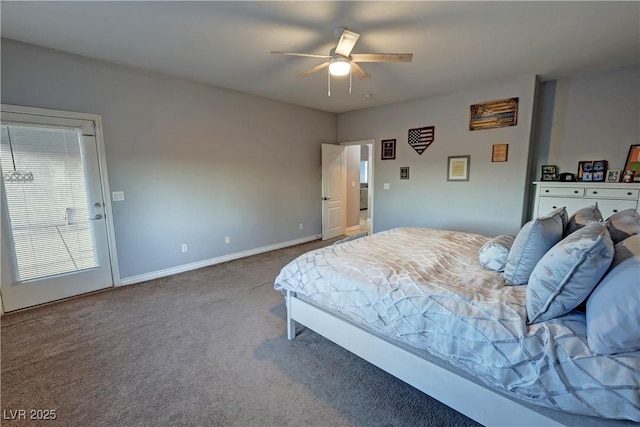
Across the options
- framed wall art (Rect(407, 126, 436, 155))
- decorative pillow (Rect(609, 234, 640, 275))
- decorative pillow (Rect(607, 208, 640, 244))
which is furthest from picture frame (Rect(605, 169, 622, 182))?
decorative pillow (Rect(609, 234, 640, 275))

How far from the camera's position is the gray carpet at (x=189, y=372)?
5.41ft

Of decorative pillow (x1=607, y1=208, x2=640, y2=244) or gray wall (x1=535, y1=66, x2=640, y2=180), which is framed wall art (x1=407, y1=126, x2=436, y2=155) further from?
decorative pillow (x1=607, y1=208, x2=640, y2=244)

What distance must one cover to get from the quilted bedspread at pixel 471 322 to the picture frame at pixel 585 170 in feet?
8.81

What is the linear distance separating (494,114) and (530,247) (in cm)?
325

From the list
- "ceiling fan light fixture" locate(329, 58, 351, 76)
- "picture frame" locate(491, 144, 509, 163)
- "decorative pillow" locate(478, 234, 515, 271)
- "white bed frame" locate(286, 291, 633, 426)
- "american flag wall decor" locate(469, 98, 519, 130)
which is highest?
"ceiling fan light fixture" locate(329, 58, 351, 76)

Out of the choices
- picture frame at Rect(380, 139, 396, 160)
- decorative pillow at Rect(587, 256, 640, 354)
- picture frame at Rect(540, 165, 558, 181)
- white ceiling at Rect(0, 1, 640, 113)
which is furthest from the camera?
picture frame at Rect(380, 139, 396, 160)

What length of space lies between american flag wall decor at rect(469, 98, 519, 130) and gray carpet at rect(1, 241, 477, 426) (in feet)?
12.7

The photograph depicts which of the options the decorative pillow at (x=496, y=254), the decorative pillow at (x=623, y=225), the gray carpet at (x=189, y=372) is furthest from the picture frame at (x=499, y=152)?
the gray carpet at (x=189, y=372)

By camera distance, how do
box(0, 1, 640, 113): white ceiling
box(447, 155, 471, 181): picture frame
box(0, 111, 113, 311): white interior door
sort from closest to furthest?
box(0, 1, 640, 113): white ceiling → box(0, 111, 113, 311): white interior door → box(447, 155, 471, 181): picture frame

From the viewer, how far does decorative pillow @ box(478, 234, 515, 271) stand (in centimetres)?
188

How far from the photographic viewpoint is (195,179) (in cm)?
404

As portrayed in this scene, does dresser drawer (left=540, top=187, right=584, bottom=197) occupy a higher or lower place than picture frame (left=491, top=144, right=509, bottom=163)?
lower

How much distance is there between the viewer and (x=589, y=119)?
364 cm

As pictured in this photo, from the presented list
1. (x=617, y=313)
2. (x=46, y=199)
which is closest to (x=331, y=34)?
(x=617, y=313)
